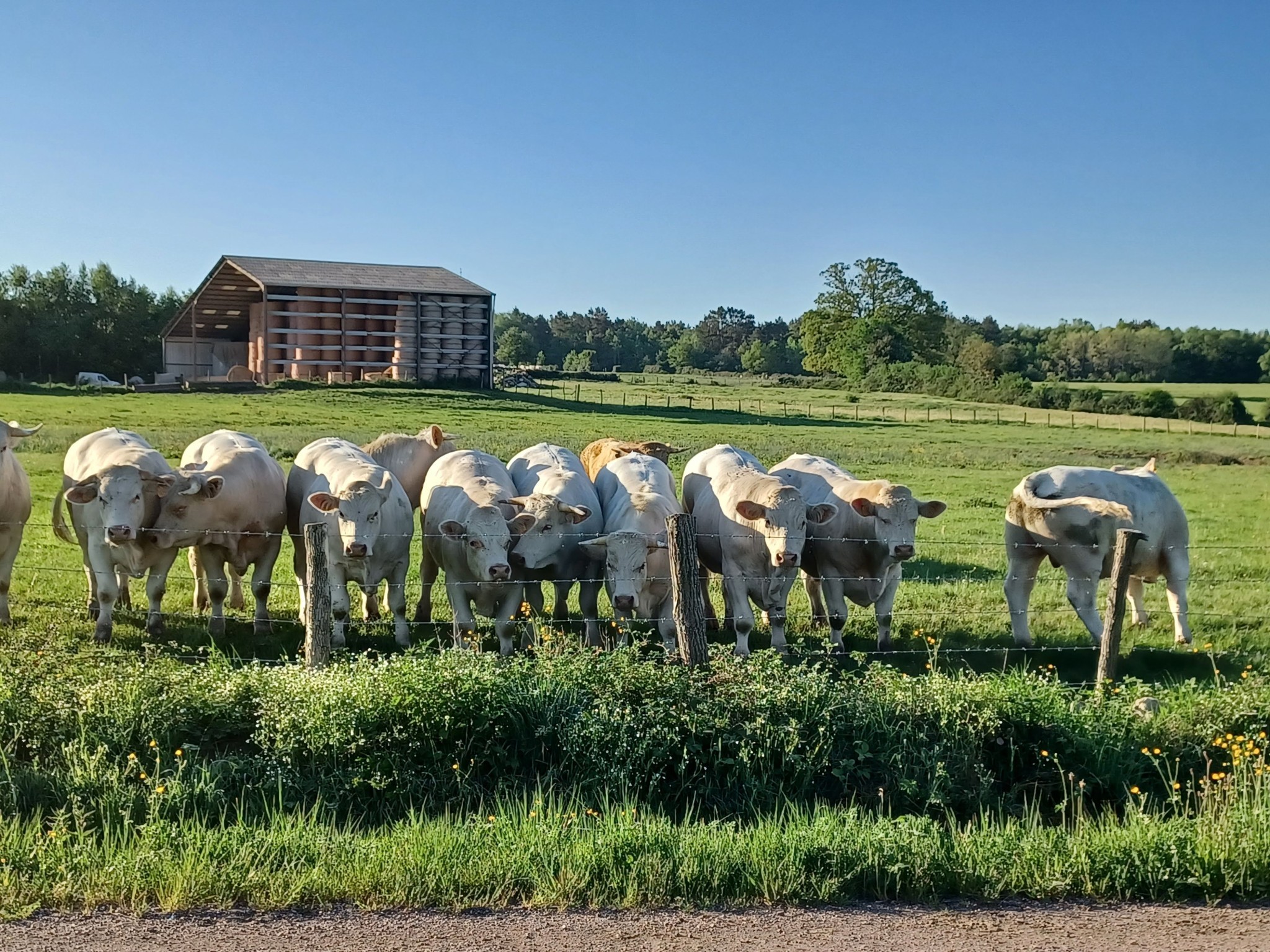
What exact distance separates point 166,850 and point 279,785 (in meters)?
1.01

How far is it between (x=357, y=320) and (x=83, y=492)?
49345 millimetres

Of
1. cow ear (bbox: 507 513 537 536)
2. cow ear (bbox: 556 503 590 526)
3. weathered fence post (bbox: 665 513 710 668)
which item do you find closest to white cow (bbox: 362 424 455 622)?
cow ear (bbox: 556 503 590 526)

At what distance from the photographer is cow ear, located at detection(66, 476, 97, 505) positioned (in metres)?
11.5

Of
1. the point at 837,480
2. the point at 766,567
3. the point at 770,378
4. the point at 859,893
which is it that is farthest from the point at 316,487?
the point at 770,378

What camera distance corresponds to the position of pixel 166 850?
6.08 meters

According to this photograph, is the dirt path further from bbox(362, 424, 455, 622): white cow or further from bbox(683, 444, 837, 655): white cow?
bbox(362, 424, 455, 622): white cow

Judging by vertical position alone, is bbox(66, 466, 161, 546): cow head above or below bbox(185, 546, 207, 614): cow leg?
above

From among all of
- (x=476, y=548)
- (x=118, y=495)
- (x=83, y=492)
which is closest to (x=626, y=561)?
(x=476, y=548)

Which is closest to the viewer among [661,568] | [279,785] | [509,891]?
[509,891]

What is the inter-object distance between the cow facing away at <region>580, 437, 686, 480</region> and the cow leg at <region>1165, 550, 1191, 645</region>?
6508 millimetres

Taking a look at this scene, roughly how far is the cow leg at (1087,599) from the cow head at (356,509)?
699 cm

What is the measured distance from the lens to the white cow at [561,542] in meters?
11.5

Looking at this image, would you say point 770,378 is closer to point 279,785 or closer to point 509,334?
point 509,334

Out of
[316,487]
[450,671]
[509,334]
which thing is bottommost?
[450,671]
